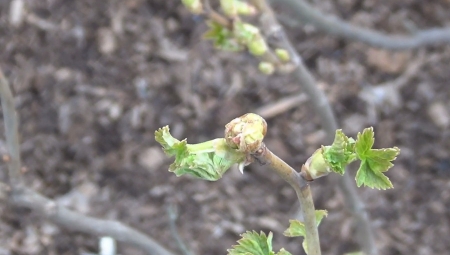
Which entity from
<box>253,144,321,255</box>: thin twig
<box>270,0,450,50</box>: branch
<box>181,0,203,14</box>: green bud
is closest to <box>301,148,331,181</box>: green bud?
<box>253,144,321,255</box>: thin twig

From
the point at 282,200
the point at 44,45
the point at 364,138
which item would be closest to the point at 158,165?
the point at 282,200

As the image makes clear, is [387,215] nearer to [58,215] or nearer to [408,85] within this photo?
[408,85]

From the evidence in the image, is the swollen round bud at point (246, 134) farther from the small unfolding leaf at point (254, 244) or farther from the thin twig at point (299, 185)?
the small unfolding leaf at point (254, 244)

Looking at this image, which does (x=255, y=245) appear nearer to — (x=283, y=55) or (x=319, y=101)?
(x=283, y=55)

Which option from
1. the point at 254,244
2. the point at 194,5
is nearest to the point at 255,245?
the point at 254,244

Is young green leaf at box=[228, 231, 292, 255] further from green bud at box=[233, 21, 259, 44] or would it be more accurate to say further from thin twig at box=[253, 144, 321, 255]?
green bud at box=[233, 21, 259, 44]
